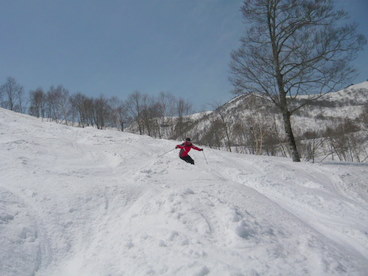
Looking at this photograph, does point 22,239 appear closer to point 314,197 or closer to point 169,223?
point 169,223

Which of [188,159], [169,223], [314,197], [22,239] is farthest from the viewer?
[188,159]

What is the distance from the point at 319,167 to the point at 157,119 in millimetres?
33463

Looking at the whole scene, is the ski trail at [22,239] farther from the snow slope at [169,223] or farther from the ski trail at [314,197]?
the ski trail at [314,197]

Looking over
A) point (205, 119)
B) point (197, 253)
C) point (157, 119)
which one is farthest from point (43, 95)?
point (197, 253)

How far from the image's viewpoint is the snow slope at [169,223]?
3.31m

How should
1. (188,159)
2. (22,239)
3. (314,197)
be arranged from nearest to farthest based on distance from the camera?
(22,239), (314,197), (188,159)

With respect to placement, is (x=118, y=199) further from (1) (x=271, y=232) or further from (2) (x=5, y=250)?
(1) (x=271, y=232)

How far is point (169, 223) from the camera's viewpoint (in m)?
4.20

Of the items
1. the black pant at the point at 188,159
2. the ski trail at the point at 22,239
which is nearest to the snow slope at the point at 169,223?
the ski trail at the point at 22,239

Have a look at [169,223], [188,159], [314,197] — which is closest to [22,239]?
[169,223]

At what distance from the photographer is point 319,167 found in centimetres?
1011

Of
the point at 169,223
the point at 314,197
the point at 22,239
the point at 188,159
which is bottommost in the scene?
the point at 314,197

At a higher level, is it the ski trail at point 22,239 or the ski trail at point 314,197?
the ski trail at point 22,239

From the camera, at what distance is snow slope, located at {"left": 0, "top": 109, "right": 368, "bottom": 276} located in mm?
3311
